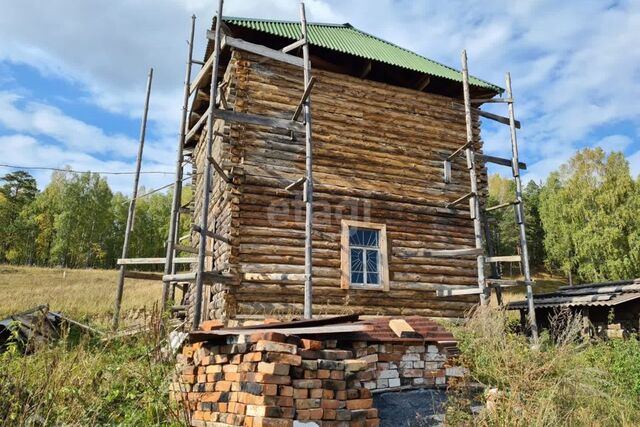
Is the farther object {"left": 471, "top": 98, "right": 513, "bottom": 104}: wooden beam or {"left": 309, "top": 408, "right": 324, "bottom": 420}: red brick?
{"left": 471, "top": 98, "right": 513, "bottom": 104}: wooden beam

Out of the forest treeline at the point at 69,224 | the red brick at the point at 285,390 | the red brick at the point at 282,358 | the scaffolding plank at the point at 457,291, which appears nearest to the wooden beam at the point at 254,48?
the scaffolding plank at the point at 457,291

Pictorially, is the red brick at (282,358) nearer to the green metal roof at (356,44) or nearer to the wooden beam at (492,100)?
the green metal roof at (356,44)

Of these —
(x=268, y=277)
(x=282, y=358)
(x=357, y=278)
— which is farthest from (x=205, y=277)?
(x=282, y=358)

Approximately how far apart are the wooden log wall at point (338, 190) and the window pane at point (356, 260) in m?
0.47

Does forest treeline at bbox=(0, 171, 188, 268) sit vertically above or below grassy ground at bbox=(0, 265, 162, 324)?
above

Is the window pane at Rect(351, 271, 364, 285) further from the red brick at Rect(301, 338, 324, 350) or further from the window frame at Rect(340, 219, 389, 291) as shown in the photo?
the red brick at Rect(301, 338, 324, 350)

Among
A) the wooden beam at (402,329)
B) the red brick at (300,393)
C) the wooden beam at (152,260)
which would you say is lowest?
the red brick at (300,393)

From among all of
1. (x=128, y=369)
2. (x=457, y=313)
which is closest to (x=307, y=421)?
(x=128, y=369)

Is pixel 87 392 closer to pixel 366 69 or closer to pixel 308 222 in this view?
pixel 308 222

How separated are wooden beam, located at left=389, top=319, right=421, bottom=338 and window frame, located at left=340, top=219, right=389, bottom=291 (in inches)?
198

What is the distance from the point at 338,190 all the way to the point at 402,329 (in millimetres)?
6177

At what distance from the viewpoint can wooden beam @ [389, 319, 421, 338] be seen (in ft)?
19.9

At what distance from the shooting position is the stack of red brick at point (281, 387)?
458cm

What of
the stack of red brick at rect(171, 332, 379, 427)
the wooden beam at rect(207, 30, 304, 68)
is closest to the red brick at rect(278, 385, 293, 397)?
the stack of red brick at rect(171, 332, 379, 427)
